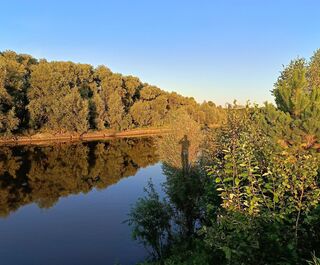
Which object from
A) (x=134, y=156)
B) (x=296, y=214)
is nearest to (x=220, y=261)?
(x=296, y=214)

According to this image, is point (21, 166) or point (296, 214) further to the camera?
point (21, 166)

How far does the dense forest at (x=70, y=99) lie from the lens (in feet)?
253

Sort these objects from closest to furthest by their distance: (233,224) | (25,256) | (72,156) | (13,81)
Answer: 1. (233,224)
2. (25,256)
3. (72,156)
4. (13,81)

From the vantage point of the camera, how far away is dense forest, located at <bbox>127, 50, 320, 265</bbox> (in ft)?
23.1

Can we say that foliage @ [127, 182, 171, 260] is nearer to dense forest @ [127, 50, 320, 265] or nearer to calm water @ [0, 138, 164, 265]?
dense forest @ [127, 50, 320, 265]

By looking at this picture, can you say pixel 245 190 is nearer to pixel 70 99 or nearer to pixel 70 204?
pixel 70 204

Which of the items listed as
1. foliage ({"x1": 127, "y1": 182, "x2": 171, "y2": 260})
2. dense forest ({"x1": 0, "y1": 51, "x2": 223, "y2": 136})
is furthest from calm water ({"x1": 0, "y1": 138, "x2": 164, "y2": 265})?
dense forest ({"x1": 0, "y1": 51, "x2": 223, "y2": 136})

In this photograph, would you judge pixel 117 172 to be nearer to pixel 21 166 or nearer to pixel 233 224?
pixel 21 166

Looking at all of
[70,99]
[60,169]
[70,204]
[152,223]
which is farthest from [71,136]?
[152,223]

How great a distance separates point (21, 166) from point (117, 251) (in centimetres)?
3316

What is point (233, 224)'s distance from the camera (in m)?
6.87

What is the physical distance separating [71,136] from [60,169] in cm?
3743

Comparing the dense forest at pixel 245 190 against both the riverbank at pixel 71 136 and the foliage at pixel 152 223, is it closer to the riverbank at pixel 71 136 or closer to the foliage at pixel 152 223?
the foliage at pixel 152 223

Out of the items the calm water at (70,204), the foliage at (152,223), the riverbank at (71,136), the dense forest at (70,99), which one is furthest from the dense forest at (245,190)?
the riverbank at (71,136)
